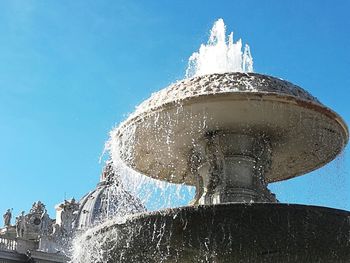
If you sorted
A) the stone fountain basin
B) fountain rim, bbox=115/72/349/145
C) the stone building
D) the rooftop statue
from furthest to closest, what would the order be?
the rooftop statue, the stone building, fountain rim, bbox=115/72/349/145, the stone fountain basin

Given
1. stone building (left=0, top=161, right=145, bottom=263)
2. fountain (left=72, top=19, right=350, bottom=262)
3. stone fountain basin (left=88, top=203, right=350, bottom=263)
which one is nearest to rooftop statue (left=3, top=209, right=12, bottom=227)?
stone building (left=0, top=161, right=145, bottom=263)

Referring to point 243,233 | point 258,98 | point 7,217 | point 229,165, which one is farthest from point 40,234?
point 243,233

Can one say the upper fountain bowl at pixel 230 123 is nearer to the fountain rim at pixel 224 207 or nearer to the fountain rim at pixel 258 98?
the fountain rim at pixel 258 98

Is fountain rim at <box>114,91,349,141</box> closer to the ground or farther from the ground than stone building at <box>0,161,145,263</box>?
closer to the ground

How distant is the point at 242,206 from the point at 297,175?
252 centimetres

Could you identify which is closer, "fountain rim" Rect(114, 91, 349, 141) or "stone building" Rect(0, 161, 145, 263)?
"fountain rim" Rect(114, 91, 349, 141)

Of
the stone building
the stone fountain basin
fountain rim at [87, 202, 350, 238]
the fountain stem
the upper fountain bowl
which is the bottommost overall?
the stone fountain basin

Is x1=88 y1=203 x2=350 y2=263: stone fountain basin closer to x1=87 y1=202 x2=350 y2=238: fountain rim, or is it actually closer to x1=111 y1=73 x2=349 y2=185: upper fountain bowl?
x1=87 y1=202 x2=350 y2=238: fountain rim

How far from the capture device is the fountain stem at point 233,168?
664 cm

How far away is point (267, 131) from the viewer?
6.92 m

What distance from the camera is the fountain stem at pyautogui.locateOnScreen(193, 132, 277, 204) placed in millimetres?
6641

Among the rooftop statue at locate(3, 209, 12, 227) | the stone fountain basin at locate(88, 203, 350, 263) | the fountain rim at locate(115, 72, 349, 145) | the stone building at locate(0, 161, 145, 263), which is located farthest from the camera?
the rooftop statue at locate(3, 209, 12, 227)

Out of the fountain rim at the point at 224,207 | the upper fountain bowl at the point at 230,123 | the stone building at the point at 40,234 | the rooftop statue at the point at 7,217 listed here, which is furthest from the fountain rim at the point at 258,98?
the rooftop statue at the point at 7,217

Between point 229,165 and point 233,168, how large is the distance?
0.16ft
